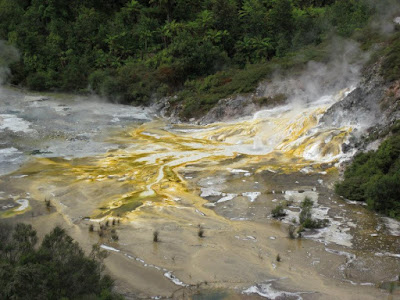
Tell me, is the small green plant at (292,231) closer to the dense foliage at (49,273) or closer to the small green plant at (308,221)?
the small green plant at (308,221)

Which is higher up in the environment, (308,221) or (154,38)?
(154,38)

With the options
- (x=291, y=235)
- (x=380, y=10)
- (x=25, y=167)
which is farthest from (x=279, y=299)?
(x=380, y=10)

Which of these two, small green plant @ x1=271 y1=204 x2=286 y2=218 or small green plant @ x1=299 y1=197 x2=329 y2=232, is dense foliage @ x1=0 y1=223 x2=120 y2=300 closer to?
small green plant @ x1=299 y1=197 x2=329 y2=232

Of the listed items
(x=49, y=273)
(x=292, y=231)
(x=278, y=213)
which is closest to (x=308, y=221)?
(x=292, y=231)

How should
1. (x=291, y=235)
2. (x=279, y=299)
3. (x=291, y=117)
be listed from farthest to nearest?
(x=291, y=117) < (x=291, y=235) < (x=279, y=299)

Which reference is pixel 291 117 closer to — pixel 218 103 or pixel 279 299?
pixel 218 103

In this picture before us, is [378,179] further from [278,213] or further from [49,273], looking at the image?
[49,273]
